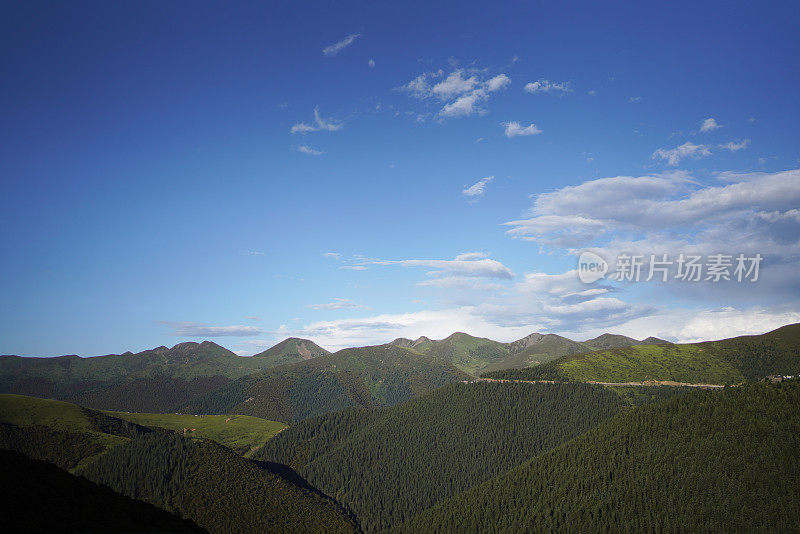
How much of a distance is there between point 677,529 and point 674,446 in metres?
35.7

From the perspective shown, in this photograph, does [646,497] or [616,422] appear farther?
[616,422]

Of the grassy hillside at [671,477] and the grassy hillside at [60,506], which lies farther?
the grassy hillside at [671,477]

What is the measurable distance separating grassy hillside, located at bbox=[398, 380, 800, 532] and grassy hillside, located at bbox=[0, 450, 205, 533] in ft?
444

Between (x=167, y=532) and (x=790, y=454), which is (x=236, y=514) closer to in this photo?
(x=167, y=532)

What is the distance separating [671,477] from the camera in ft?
514

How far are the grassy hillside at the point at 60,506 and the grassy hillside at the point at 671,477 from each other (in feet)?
444

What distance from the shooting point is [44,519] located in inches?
2854

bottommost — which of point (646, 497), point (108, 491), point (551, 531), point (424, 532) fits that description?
point (424, 532)

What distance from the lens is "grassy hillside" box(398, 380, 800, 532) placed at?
459 ft

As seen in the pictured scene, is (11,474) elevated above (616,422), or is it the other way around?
(11,474)

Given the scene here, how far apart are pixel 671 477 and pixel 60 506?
18516 centimetres

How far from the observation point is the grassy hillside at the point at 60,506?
236ft

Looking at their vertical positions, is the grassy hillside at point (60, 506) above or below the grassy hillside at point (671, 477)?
above

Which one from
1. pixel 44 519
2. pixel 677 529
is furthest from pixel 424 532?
pixel 44 519
